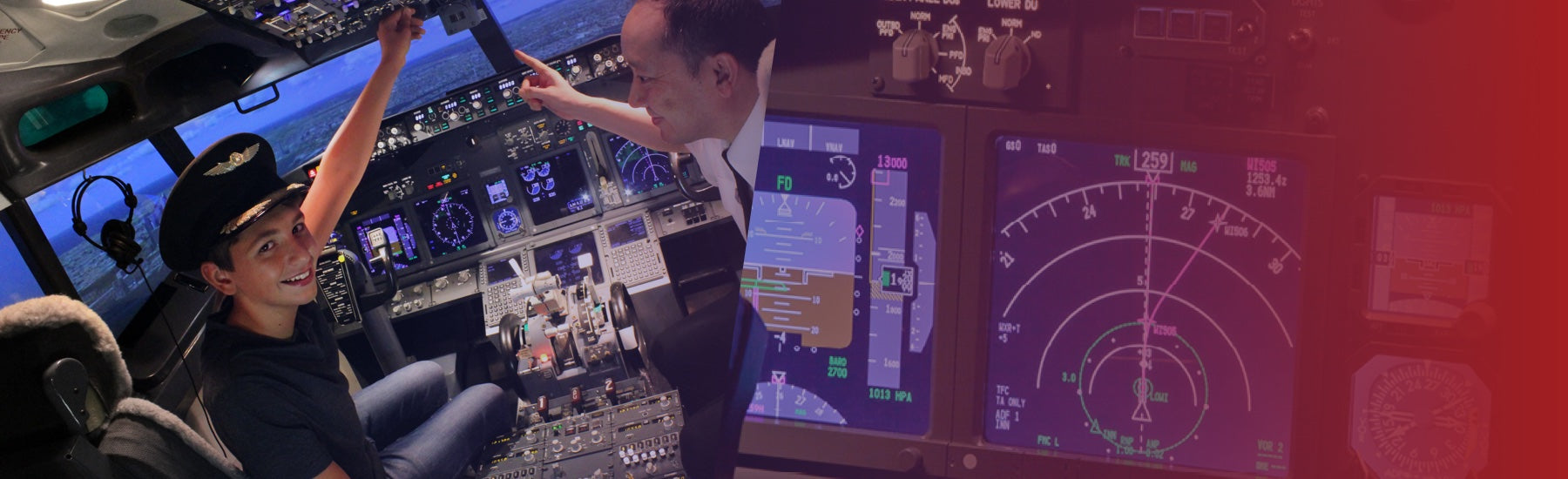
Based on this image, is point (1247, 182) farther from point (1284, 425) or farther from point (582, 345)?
point (582, 345)

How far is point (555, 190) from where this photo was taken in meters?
2.04

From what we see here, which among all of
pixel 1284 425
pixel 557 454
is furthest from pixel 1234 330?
pixel 557 454

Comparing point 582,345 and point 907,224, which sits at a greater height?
point 907,224

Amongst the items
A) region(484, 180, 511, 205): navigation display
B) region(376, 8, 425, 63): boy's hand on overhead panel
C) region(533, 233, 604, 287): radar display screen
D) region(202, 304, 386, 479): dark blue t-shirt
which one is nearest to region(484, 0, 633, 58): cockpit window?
region(376, 8, 425, 63): boy's hand on overhead panel

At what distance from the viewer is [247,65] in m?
1.93

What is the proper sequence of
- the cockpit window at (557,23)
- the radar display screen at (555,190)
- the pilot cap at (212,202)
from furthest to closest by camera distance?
the radar display screen at (555,190), the cockpit window at (557,23), the pilot cap at (212,202)

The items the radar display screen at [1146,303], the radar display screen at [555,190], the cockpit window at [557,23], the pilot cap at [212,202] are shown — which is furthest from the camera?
the radar display screen at [1146,303]

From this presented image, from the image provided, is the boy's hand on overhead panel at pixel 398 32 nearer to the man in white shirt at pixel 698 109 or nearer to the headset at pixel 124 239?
the man in white shirt at pixel 698 109

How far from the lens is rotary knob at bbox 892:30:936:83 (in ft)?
6.73

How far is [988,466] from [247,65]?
5.93 ft

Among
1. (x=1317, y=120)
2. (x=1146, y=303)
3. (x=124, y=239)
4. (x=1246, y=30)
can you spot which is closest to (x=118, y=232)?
(x=124, y=239)

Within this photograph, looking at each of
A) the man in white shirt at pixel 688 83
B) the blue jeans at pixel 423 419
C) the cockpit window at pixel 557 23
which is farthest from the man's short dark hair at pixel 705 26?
the blue jeans at pixel 423 419

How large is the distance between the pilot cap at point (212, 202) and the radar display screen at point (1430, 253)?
2303 millimetres

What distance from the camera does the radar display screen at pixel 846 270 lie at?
85.5 inches
